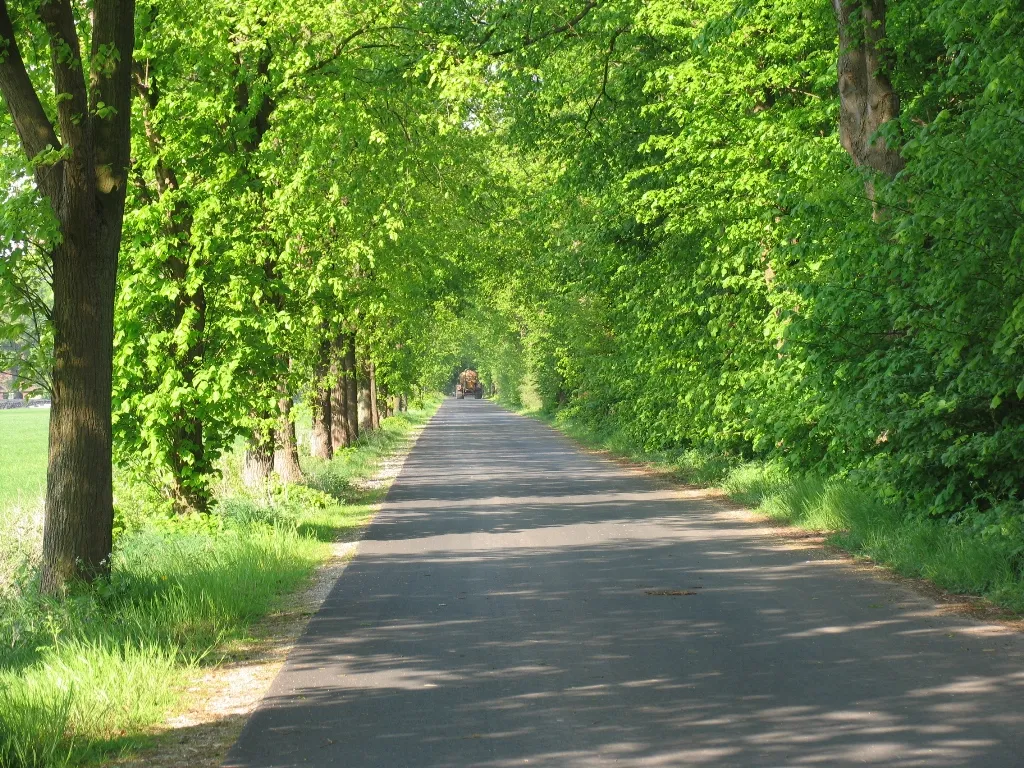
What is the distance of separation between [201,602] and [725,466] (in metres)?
Result: 14.4

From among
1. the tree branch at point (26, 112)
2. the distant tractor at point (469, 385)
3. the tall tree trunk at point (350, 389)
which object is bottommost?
the distant tractor at point (469, 385)

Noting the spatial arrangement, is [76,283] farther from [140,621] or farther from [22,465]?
[22,465]

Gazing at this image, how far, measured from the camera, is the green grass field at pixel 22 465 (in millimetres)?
26422

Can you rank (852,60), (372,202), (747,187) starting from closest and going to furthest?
(852,60) → (747,187) → (372,202)

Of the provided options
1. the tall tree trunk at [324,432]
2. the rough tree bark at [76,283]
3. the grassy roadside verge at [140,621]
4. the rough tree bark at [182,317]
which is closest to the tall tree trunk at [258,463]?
the grassy roadside verge at [140,621]

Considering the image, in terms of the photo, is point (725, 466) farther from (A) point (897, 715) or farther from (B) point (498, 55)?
(A) point (897, 715)

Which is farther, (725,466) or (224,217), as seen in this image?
(725,466)

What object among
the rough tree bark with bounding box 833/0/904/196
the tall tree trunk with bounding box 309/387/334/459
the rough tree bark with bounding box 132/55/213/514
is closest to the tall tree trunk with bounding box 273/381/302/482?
the rough tree bark with bounding box 132/55/213/514

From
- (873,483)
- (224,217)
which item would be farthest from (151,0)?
(873,483)

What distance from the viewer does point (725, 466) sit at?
22609mm

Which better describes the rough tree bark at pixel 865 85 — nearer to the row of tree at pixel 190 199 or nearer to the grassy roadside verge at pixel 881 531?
the grassy roadside verge at pixel 881 531

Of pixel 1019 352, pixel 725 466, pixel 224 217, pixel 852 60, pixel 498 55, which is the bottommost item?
pixel 725 466

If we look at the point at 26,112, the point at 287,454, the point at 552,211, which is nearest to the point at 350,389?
the point at 552,211

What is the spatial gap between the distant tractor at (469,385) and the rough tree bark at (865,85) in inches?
6375
